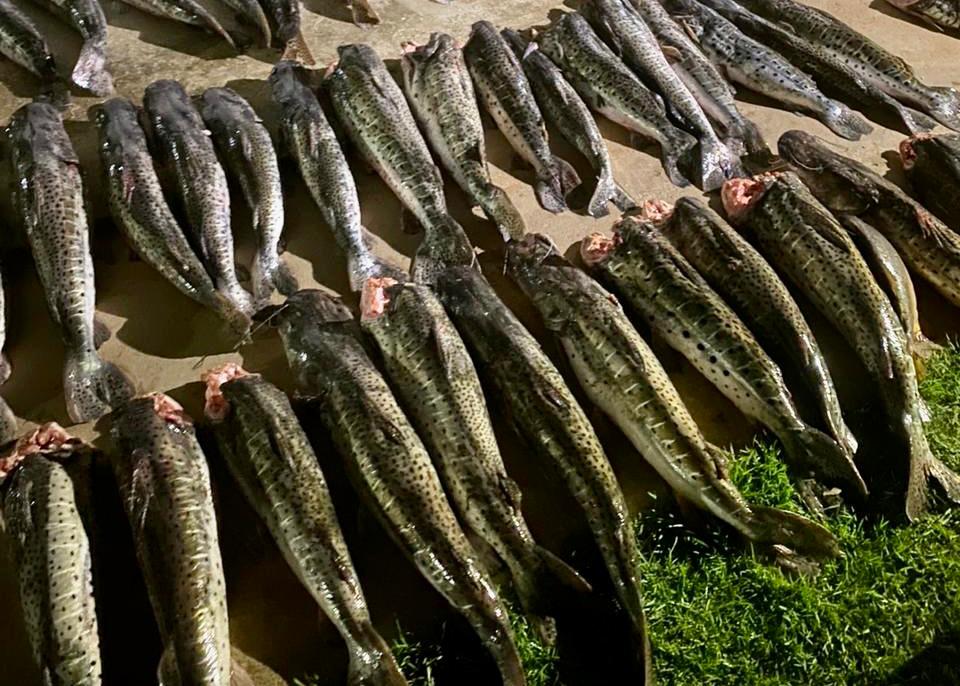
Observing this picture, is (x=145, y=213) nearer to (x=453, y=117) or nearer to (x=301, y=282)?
(x=301, y=282)

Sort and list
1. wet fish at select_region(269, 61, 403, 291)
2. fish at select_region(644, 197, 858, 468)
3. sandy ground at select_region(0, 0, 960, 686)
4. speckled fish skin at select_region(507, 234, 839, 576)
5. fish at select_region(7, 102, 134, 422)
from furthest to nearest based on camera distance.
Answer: wet fish at select_region(269, 61, 403, 291), fish at select_region(644, 197, 858, 468), fish at select_region(7, 102, 134, 422), speckled fish skin at select_region(507, 234, 839, 576), sandy ground at select_region(0, 0, 960, 686)

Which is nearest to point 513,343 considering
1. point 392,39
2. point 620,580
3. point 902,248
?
point 620,580

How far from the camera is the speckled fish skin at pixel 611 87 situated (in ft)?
16.9

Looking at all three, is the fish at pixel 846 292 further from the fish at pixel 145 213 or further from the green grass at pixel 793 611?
the fish at pixel 145 213

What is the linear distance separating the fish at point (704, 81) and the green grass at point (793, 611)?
2.52 meters

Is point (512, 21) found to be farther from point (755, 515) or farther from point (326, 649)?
point (326, 649)

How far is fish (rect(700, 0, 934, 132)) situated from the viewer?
5.61 m

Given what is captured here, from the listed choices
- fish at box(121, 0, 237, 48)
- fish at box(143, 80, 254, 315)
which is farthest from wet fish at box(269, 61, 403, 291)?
fish at box(121, 0, 237, 48)

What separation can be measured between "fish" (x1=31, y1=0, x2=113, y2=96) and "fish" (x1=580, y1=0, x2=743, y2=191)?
3.29 metres

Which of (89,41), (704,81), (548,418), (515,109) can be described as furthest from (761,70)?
(89,41)

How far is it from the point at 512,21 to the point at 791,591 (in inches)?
179

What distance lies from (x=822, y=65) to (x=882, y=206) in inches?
65.2

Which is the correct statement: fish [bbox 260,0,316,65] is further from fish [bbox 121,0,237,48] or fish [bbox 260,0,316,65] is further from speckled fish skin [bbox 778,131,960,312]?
speckled fish skin [bbox 778,131,960,312]

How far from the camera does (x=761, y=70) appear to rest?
18.7 ft
